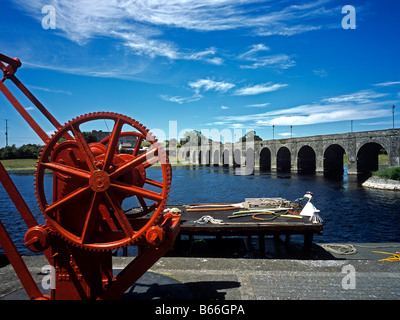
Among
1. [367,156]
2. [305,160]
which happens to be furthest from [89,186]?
[305,160]

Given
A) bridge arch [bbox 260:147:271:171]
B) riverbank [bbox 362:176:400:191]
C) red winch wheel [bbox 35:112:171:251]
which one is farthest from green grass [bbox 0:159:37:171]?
red winch wheel [bbox 35:112:171:251]

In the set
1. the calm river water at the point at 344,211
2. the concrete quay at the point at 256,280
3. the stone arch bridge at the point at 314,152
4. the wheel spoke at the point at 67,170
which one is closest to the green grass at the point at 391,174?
the calm river water at the point at 344,211

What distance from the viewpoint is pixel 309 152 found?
6169 centimetres

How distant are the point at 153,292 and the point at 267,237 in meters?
10.7

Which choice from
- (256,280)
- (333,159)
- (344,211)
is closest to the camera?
(256,280)

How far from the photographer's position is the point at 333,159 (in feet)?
178

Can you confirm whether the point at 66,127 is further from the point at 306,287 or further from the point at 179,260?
the point at 306,287

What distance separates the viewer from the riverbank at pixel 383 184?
104ft

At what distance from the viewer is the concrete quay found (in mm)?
5305

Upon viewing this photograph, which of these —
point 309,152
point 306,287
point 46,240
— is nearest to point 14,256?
point 46,240

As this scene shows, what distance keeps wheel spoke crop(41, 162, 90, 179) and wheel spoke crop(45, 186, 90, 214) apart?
0.20 metres

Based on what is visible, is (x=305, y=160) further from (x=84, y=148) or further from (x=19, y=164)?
(x=19, y=164)

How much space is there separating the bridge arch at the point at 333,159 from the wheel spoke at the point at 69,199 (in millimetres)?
54664

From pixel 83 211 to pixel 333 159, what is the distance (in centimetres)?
5712
